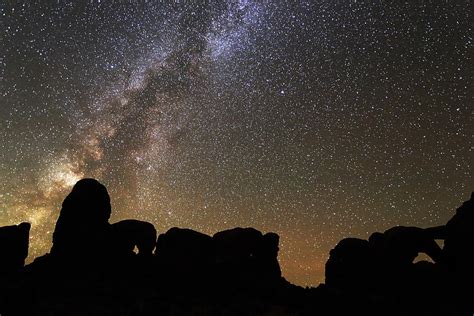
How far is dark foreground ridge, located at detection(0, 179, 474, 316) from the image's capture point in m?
31.5

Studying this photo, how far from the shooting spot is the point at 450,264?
35875 millimetres

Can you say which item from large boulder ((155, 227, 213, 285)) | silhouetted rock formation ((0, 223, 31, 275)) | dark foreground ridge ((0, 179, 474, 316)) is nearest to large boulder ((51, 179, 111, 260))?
dark foreground ridge ((0, 179, 474, 316))

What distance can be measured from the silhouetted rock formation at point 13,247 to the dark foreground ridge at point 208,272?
10 centimetres

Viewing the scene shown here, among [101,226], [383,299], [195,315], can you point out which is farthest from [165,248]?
[383,299]

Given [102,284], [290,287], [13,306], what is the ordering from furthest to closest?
1. [290,287]
2. [102,284]
3. [13,306]

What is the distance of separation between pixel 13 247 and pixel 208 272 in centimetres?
2021

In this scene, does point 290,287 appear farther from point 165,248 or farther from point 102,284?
point 102,284

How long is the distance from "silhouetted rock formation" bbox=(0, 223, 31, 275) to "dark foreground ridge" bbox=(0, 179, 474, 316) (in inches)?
3.8

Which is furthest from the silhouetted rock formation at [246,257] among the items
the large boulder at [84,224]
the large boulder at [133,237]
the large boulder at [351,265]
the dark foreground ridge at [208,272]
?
the large boulder at [84,224]

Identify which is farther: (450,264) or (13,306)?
(450,264)

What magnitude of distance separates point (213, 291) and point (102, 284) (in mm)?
10423

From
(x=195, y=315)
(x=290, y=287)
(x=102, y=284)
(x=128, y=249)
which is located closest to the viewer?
(x=195, y=315)

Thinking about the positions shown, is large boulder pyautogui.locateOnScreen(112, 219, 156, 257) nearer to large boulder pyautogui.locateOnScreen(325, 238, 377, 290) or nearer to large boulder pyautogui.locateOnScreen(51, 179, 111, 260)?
large boulder pyautogui.locateOnScreen(51, 179, 111, 260)

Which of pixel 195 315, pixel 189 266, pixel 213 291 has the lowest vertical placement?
pixel 195 315
